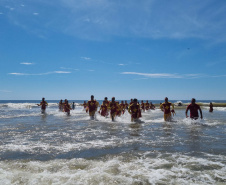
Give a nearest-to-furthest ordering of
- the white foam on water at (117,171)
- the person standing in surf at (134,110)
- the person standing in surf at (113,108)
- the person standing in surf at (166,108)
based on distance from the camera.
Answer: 1. the white foam on water at (117,171)
2. the person standing in surf at (134,110)
3. the person standing in surf at (166,108)
4. the person standing in surf at (113,108)

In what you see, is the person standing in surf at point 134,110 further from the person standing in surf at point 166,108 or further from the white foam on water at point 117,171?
the white foam on water at point 117,171

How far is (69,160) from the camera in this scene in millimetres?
5105

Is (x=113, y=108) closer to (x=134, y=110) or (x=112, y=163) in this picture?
(x=134, y=110)

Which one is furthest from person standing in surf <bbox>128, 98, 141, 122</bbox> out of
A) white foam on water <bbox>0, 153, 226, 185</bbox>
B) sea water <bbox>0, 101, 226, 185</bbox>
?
white foam on water <bbox>0, 153, 226, 185</bbox>

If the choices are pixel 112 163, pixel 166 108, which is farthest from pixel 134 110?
pixel 112 163

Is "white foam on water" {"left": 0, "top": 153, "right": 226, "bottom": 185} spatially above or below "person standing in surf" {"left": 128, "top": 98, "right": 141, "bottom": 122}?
below

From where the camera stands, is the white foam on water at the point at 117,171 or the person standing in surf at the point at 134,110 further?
the person standing in surf at the point at 134,110

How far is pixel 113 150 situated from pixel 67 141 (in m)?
2.26

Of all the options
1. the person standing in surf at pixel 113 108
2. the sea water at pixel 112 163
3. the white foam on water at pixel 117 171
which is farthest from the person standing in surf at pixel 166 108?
the white foam on water at pixel 117 171

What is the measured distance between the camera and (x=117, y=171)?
14.3ft

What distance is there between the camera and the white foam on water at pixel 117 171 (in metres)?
3.92

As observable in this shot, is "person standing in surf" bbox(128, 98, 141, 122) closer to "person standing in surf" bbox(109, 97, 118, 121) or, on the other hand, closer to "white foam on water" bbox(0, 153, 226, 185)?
"person standing in surf" bbox(109, 97, 118, 121)

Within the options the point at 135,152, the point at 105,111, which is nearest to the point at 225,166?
the point at 135,152

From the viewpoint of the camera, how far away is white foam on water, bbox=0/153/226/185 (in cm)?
392
